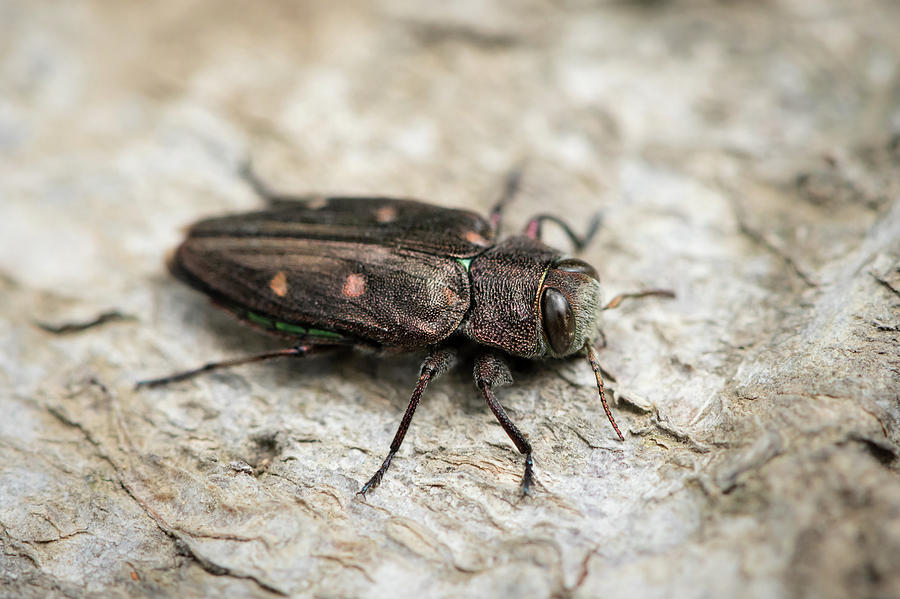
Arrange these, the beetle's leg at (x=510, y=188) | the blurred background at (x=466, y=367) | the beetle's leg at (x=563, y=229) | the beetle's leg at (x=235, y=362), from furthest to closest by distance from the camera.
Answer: the beetle's leg at (x=510, y=188), the beetle's leg at (x=563, y=229), the beetle's leg at (x=235, y=362), the blurred background at (x=466, y=367)

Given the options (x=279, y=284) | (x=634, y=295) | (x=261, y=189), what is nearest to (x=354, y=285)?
(x=279, y=284)

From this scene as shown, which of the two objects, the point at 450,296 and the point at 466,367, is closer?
the point at 450,296

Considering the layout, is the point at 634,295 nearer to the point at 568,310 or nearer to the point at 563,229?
the point at 568,310

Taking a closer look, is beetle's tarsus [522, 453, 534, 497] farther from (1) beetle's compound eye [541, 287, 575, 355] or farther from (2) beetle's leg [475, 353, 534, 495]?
(1) beetle's compound eye [541, 287, 575, 355]

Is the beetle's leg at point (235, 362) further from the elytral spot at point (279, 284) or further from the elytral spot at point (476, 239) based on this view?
the elytral spot at point (476, 239)

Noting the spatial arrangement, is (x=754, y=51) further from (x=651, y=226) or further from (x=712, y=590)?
(x=712, y=590)

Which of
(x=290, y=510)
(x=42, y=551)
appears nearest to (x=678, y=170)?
(x=290, y=510)

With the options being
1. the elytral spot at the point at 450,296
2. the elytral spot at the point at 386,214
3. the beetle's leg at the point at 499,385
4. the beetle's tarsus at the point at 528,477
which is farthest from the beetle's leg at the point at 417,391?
the elytral spot at the point at 386,214
